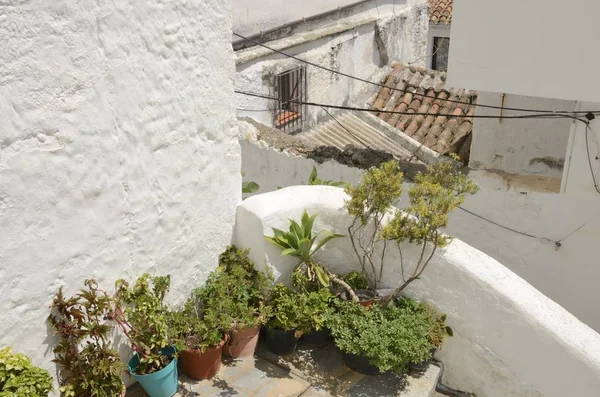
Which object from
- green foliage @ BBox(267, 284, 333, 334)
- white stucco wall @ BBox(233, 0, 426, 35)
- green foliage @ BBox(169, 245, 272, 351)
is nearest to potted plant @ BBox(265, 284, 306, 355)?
green foliage @ BBox(267, 284, 333, 334)

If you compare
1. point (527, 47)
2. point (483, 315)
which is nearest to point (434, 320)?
point (483, 315)

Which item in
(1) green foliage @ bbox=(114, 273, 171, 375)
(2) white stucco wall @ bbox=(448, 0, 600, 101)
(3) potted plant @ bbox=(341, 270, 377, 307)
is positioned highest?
(2) white stucco wall @ bbox=(448, 0, 600, 101)

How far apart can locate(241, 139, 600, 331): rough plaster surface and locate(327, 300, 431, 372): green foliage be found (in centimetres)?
304

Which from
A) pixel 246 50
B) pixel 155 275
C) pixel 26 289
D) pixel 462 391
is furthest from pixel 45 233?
pixel 246 50

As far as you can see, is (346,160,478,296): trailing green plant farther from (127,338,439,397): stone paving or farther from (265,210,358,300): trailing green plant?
(127,338,439,397): stone paving

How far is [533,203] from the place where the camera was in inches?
282

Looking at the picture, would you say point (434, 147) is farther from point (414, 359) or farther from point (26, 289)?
A: point (26, 289)

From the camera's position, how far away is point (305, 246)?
515cm

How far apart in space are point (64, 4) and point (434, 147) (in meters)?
7.85

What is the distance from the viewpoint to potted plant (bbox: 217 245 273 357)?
4.82 m

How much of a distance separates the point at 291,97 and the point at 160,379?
864 cm

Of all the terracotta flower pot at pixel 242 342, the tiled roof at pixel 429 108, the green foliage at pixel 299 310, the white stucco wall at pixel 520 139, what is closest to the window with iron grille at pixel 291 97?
the tiled roof at pixel 429 108

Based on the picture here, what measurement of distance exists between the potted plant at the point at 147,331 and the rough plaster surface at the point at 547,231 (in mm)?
4240

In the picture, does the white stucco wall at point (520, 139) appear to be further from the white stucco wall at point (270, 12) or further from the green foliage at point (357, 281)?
the white stucco wall at point (270, 12)
